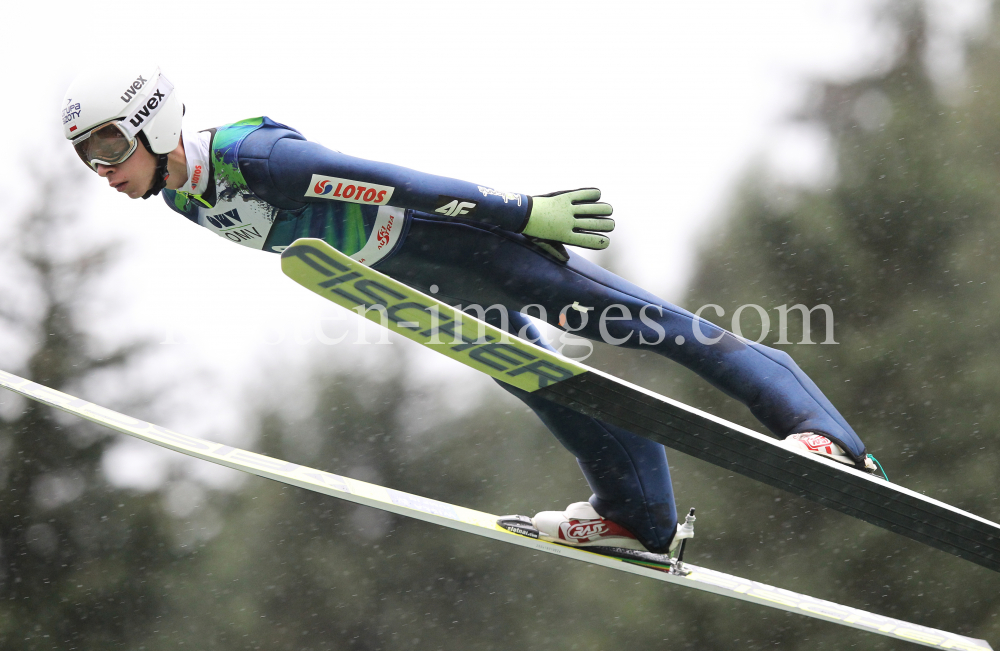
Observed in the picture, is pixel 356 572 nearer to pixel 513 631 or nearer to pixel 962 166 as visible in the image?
pixel 513 631

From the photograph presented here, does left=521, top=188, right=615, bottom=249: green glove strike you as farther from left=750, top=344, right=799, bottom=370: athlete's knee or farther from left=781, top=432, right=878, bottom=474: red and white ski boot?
left=781, top=432, right=878, bottom=474: red and white ski boot

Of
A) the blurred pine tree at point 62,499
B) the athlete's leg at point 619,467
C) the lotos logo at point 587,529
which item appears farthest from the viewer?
the blurred pine tree at point 62,499

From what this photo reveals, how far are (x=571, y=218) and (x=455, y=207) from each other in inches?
11.9

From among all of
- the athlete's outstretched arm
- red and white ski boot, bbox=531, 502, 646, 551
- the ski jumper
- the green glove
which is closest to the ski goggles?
the ski jumper

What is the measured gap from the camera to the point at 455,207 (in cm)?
203

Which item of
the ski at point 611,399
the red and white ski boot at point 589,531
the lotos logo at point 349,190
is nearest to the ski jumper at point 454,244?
the lotos logo at point 349,190

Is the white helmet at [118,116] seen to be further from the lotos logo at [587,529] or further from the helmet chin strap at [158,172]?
the lotos logo at [587,529]

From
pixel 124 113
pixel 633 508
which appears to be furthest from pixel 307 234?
pixel 633 508

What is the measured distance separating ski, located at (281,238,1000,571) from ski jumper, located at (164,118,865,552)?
0.40 feet

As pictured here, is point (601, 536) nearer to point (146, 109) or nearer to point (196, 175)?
point (196, 175)

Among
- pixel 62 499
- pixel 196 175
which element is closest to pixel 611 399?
pixel 196 175

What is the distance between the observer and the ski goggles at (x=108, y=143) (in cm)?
194

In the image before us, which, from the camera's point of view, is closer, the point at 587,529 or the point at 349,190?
the point at 349,190

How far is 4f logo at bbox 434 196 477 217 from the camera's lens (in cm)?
201
